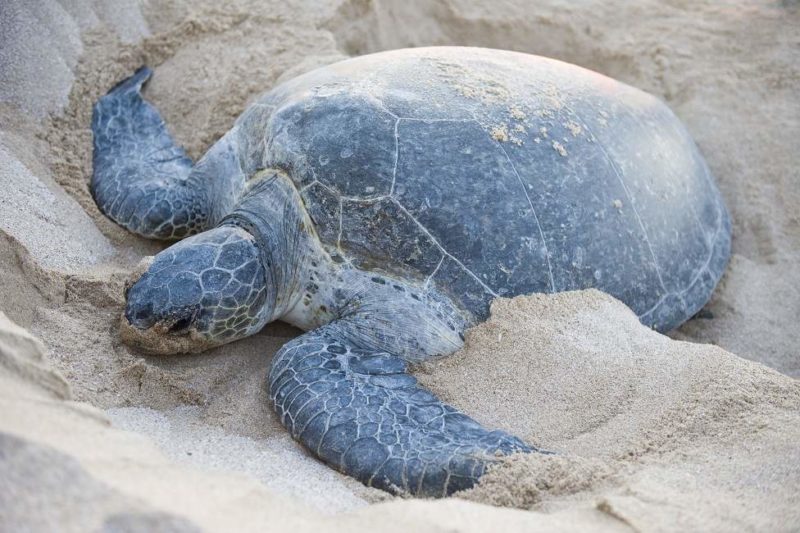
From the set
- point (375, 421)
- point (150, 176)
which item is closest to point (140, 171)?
point (150, 176)

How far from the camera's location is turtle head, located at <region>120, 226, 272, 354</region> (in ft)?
7.39

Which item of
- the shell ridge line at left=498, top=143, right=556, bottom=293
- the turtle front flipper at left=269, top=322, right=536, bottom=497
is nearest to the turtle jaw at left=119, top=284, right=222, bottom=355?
the turtle front flipper at left=269, top=322, right=536, bottom=497

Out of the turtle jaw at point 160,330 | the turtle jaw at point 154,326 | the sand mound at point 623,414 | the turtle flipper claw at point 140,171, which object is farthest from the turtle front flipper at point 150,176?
the sand mound at point 623,414

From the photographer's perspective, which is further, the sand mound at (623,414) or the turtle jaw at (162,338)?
the turtle jaw at (162,338)

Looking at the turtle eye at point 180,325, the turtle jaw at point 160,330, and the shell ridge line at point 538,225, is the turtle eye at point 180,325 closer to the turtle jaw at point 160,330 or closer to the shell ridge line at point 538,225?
the turtle jaw at point 160,330

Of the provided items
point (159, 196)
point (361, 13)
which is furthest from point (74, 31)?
point (361, 13)

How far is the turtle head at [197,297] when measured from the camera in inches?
88.7

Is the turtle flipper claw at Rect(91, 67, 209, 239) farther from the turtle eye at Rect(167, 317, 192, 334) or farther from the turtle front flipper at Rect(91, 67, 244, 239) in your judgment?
the turtle eye at Rect(167, 317, 192, 334)

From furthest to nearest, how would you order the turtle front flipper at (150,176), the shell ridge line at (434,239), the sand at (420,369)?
the turtle front flipper at (150,176)
the shell ridge line at (434,239)
the sand at (420,369)

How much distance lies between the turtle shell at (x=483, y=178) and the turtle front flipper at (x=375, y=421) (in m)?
0.33

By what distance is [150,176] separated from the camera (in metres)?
3.04

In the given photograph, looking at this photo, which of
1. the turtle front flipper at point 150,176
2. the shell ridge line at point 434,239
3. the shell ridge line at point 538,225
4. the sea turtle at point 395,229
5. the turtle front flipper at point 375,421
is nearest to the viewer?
the turtle front flipper at point 375,421

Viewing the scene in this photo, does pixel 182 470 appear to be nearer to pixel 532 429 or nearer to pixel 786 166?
pixel 532 429

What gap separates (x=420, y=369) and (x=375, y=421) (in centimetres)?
36
